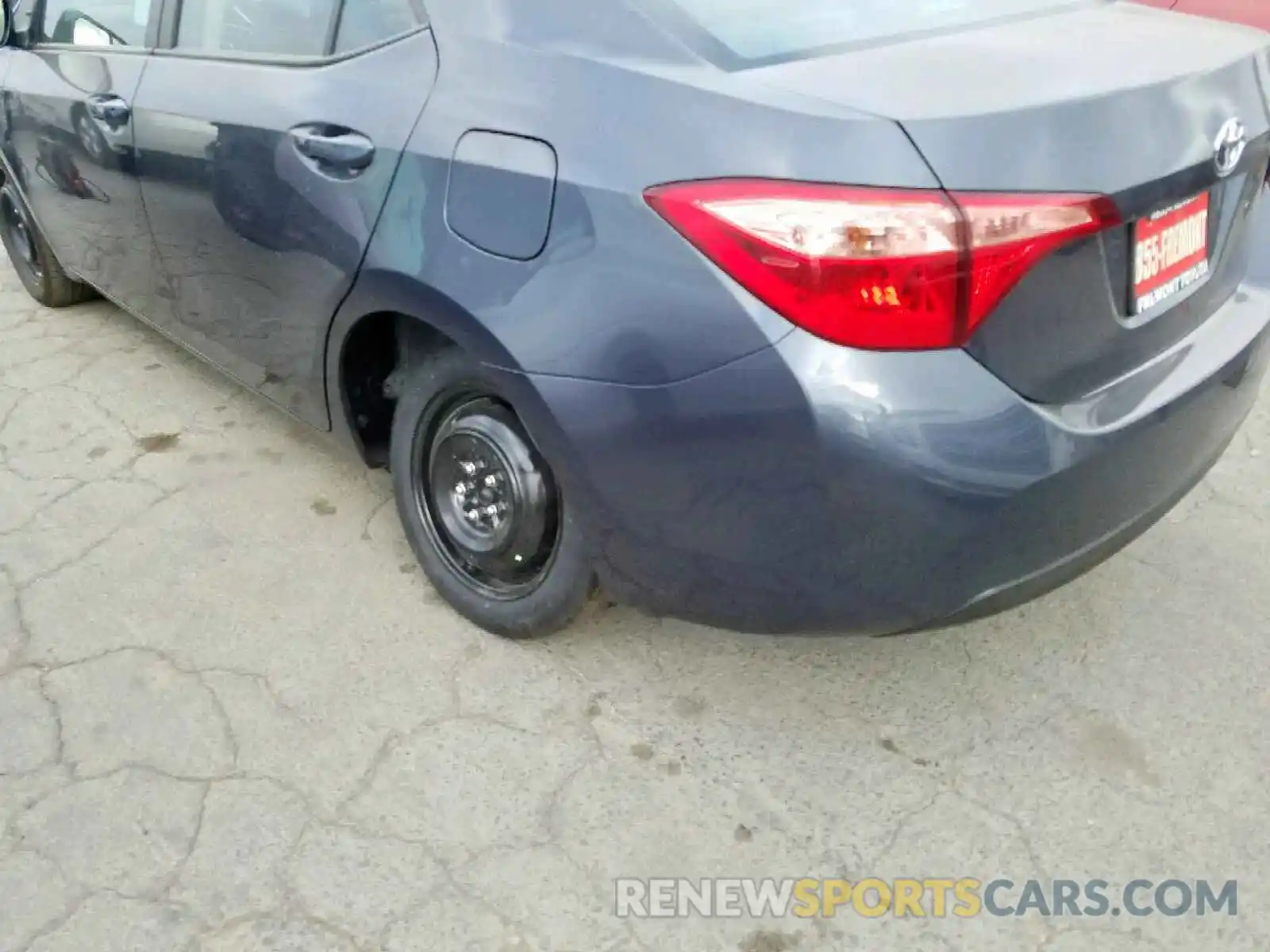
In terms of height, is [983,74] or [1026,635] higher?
[983,74]

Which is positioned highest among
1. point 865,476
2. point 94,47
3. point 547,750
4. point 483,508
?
point 94,47

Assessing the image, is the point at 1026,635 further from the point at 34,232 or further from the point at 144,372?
the point at 34,232

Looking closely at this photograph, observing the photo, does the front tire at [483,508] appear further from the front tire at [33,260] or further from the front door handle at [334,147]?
the front tire at [33,260]

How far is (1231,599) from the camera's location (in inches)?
92.4

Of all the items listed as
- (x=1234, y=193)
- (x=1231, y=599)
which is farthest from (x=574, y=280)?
(x=1231, y=599)

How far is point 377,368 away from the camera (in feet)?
7.64

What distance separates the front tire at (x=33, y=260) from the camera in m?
3.84

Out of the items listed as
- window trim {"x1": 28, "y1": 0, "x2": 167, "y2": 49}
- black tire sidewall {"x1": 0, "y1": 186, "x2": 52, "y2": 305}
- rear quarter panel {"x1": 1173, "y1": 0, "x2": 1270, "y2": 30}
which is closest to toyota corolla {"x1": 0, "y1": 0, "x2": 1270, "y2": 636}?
window trim {"x1": 28, "y1": 0, "x2": 167, "y2": 49}

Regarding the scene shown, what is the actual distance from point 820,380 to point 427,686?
1.14 metres

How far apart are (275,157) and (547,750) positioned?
52.8 inches

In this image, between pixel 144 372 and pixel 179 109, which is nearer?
pixel 179 109

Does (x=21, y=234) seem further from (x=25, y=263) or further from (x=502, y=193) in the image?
(x=502, y=193)

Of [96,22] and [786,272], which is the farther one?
[96,22]

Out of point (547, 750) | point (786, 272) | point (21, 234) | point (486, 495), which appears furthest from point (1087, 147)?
point (21, 234)
